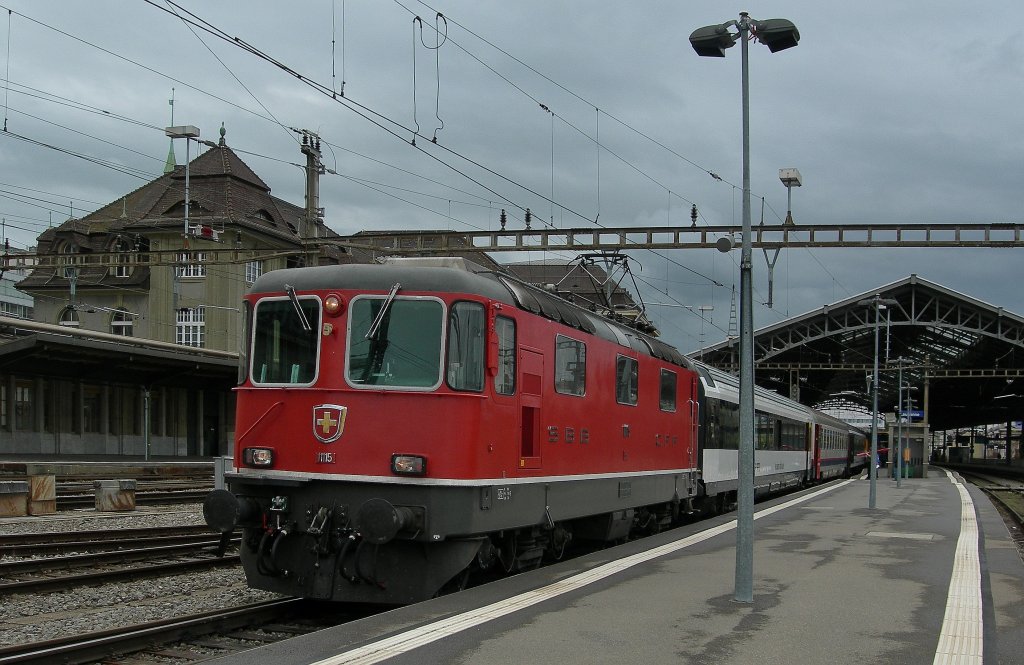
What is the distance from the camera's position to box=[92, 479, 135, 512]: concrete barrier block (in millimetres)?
20438

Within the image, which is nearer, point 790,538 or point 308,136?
point 790,538

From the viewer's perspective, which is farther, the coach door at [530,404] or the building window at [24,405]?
the building window at [24,405]

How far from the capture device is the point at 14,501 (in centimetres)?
1919

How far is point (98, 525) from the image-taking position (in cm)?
1812

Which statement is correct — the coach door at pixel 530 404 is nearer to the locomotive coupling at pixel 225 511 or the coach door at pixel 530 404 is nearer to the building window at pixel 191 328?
the locomotive coupling at pixel 225 511

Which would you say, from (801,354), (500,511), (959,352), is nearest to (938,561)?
(500,511)

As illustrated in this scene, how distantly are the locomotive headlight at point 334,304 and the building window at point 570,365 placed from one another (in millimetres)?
2882

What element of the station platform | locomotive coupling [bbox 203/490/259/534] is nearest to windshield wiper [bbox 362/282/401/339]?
locomotive coupling [bbox 203/490/259/534]

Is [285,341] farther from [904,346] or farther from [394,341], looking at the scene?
[904,346]

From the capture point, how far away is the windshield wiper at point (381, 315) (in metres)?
9.89

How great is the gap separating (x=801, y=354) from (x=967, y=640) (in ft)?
157

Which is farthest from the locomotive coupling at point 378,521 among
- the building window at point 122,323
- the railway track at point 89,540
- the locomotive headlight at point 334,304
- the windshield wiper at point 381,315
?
the building window at point 122,323

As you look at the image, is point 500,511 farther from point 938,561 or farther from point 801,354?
point 801,354

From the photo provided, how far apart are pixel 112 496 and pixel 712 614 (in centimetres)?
1498
